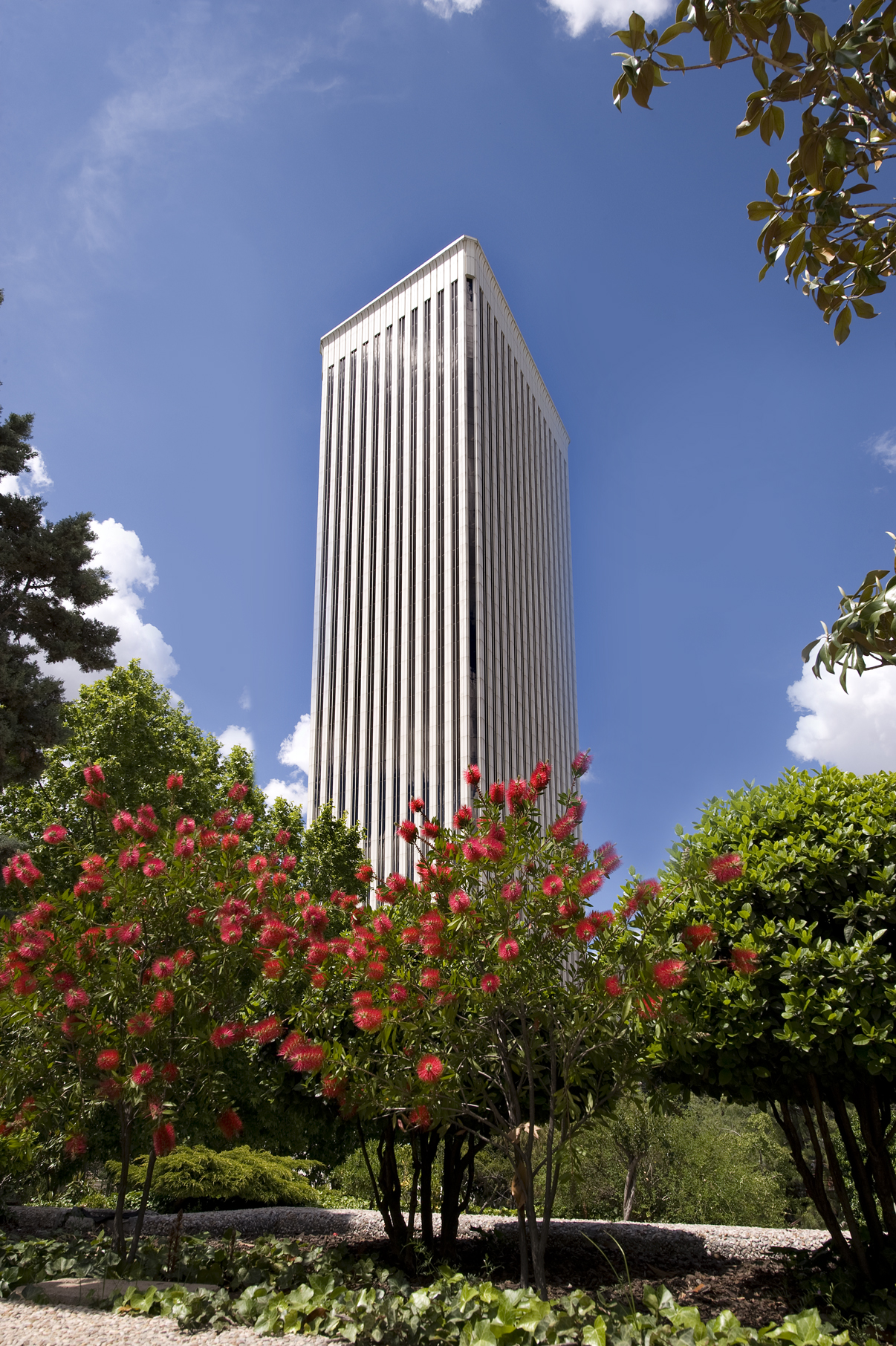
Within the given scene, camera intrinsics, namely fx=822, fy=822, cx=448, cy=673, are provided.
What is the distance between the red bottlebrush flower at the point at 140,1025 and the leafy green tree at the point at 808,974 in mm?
3081

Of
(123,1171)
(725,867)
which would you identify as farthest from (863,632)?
(123,1171)

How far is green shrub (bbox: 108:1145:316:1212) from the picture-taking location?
36.7ft

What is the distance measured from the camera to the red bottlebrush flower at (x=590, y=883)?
15.2ft

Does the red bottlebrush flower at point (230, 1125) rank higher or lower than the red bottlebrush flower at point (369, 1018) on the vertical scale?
lower

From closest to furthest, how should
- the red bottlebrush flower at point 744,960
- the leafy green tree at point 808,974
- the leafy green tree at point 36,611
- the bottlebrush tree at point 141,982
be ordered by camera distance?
the red bottlebrush flower at point 744,960
the leafy green tree at point 808,974
the bottlebrush tree at point 141,982
the leafy green tree at point 36,611

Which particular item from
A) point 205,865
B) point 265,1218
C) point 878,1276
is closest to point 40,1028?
point 205,865

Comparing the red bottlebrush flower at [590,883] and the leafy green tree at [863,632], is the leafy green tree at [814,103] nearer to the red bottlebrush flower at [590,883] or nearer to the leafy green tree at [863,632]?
the leafy green tree at [863,632]

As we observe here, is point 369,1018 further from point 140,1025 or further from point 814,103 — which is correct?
point 814,103

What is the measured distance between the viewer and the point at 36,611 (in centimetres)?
1007

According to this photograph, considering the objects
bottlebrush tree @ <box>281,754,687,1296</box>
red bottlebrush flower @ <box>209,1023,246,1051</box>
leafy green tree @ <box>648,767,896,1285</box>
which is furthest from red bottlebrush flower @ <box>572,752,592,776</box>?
red bottlebrush flower @ <box>209,1023,246,1051</box>

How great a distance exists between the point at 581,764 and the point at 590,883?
731mm

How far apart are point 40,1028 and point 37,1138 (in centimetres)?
119

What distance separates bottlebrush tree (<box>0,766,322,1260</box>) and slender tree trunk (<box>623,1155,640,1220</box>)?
8.73 m

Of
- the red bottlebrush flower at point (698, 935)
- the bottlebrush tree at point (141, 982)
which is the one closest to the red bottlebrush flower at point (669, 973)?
the red bottlebrush flower at point (698, 935)
